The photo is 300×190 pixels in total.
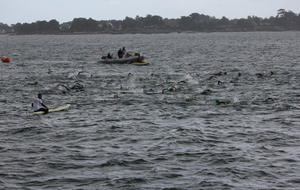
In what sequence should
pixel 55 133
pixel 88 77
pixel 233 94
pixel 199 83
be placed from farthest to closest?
pixel 88 77 → pixel 199 83 → pixel 233 94 → pixel 55 133

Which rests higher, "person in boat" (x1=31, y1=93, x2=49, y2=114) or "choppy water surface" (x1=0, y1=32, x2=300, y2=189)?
"person in boat" (x1=31, y1=93, x2=49, y2=114)

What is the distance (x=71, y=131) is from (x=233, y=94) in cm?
1449

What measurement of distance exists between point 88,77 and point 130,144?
79.8 feet

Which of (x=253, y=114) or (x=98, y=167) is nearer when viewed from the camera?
(x=98, y=167)

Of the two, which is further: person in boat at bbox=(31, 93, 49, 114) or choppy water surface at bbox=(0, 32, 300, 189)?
person in boat at bbox=(31, 93, 49, 114)

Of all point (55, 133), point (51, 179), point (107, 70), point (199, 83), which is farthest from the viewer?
point (107, 70)

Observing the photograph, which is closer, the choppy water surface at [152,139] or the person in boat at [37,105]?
the choppy water surface at [152,139]

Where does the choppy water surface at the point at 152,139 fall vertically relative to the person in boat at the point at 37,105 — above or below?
below

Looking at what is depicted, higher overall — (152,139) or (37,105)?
(37,105)

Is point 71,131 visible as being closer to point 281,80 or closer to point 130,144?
point 130,144

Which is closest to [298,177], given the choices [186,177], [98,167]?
[186,177]

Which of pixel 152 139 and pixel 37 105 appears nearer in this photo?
pixel 152 139

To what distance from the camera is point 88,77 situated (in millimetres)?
42844

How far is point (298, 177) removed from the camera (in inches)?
606
